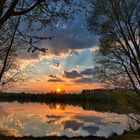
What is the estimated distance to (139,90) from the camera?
3556cm

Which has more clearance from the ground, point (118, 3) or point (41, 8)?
point (118, 3)

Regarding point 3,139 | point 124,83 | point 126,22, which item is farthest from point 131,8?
point 3,139

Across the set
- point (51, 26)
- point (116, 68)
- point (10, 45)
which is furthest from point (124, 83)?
point (51, 26)

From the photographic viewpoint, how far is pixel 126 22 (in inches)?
1403

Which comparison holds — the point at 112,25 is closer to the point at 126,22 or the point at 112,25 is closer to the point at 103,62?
the point at 126,22

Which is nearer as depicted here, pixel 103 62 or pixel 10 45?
pixel 10 45

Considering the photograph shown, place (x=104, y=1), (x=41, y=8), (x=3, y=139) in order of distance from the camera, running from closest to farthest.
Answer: (x=41, y=8) < (x=3, y=139) < (x=104, y=1)

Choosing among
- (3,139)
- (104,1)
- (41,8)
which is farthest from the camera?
(104,1)

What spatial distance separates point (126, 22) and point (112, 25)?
48.1 inches

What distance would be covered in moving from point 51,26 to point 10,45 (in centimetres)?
1720

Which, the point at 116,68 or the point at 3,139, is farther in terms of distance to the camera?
the point at 116,68

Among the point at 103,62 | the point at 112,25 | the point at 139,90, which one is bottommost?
the point at 139,90

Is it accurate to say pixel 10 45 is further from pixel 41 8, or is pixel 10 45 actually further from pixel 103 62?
pixel 41 8

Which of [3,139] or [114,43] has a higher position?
[114,43]
